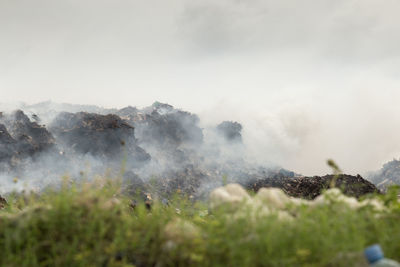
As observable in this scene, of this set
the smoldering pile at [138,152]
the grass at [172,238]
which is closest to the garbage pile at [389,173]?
the smoldering pile at [138,152]

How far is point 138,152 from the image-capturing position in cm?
5825

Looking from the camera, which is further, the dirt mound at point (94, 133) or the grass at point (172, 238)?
the dirt mound at point (94, 133)

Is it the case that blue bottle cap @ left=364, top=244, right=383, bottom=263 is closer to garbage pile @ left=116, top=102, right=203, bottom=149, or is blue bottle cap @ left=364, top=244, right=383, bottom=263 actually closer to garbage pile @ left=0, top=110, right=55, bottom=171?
garbage pile @ left=0, top=110, right=55, bottom=171

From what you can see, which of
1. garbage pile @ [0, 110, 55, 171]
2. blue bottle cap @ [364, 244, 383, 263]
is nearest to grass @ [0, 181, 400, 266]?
blue bottle cap @ [364, 244, 383, 263]

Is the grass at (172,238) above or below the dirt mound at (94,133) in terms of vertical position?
below

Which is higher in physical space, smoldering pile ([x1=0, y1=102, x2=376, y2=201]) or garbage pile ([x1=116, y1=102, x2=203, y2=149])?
garbage pile ([x1=116, y1=102, x2=203, y2=149])

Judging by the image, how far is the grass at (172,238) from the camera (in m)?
3.11

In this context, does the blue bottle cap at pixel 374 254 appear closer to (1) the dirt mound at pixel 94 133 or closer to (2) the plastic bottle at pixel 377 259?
(2) the plastic bottle at pixel 377 259

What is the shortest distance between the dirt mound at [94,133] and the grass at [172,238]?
48.0 m

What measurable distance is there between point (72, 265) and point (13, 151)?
1697 inches

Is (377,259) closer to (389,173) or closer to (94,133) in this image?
(94,133)

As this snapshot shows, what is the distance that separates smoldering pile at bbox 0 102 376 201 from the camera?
4003cm

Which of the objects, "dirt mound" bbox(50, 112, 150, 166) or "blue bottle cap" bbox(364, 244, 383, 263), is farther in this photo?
"dirt mound" bbox(50, 112, 150, 166)

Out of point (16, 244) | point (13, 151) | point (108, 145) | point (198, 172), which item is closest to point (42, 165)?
point (13, 151)
